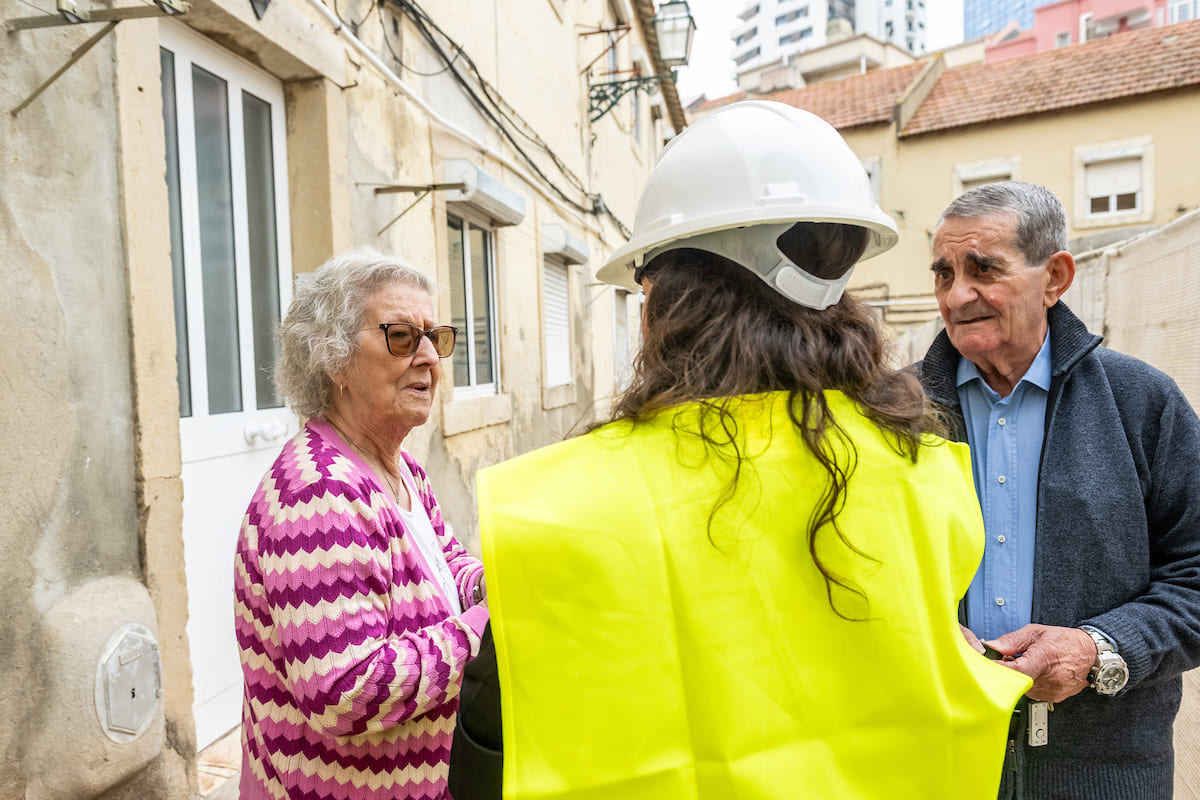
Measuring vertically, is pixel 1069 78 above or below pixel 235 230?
above

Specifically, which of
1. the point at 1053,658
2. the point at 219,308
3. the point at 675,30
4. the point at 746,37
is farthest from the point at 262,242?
the point at 746,37

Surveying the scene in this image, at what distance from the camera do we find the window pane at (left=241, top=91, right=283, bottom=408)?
3.36 metres

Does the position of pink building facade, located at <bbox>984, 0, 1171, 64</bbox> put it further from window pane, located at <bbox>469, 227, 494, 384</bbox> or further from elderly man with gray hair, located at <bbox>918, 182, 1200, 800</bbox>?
elderly man with gray hair, located at <bbox>918, 182, 1200, 800</bbox>

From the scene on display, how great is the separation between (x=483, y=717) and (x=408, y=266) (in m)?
1.41

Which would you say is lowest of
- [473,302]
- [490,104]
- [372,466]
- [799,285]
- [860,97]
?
[372,466]

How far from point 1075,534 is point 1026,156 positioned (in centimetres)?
1911

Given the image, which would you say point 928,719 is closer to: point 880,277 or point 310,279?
point 310,279

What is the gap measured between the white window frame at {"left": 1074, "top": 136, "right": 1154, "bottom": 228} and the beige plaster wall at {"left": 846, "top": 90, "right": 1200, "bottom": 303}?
0.11 meters

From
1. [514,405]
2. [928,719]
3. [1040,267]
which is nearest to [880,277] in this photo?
[514,405]

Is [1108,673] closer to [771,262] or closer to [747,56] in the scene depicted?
[771,262]

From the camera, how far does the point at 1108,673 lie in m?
1.52

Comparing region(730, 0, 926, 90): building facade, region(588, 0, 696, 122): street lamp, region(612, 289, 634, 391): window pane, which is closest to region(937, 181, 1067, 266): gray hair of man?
region(588, 0, 696, 122): street lamp

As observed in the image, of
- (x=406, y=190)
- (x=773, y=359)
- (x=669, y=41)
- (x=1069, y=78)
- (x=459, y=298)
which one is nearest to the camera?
(x=773, y=359)

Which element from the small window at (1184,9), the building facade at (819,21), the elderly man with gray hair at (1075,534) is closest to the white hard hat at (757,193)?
the elderly man with gray hair at (1075,534)
